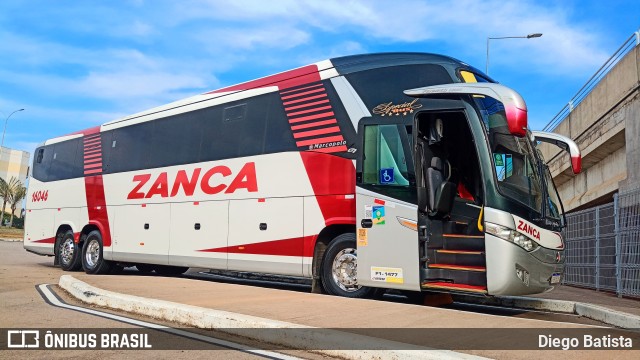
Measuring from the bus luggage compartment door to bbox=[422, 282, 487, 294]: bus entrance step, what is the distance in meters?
0.16

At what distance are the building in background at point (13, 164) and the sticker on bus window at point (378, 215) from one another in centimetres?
9362

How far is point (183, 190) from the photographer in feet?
36.6

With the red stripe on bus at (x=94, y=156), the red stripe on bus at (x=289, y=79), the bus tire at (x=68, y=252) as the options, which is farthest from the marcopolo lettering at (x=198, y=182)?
the bus tire at (x=68, y=252)

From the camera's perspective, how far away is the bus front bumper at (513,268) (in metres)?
6.52

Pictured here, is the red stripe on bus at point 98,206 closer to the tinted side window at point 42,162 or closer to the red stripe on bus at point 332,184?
the tinted side window at point 42,162

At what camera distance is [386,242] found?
24.9 feet

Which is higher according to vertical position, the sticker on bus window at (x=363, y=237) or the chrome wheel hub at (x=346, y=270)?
the sticker on bus window at (x=363, y=237)

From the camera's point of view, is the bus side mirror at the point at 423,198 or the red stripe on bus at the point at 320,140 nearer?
the bus side mirror at the point at 423,198

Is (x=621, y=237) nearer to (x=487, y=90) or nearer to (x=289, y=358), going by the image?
(x=487, y=90)

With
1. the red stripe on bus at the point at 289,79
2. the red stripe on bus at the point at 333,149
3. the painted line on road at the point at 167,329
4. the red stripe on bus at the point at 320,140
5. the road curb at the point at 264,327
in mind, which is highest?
the red stripe on bus at the point at 289,79

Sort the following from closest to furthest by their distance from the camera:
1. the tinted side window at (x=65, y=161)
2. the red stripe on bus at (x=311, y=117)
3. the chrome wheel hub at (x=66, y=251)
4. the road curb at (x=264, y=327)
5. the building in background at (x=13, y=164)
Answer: the road curb at (x=264, y=327)
the red stripe on bus at (x=311, y=117)
the chrome wheel hub at (x=66, y=251)
the tinted side window at (x=65, y=161)
the building in background at (x=13, y=164)

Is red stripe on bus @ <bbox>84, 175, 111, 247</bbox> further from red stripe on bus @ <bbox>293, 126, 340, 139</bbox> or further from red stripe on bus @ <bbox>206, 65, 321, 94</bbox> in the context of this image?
red stripe on bus @ <bbox>293, 126, 340, 139</bbox>

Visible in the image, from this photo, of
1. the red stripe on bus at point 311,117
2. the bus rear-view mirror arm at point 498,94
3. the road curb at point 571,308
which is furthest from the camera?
the red stripe on bus at point 311,117

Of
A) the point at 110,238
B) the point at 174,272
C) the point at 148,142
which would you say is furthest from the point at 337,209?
the point at 174,272
